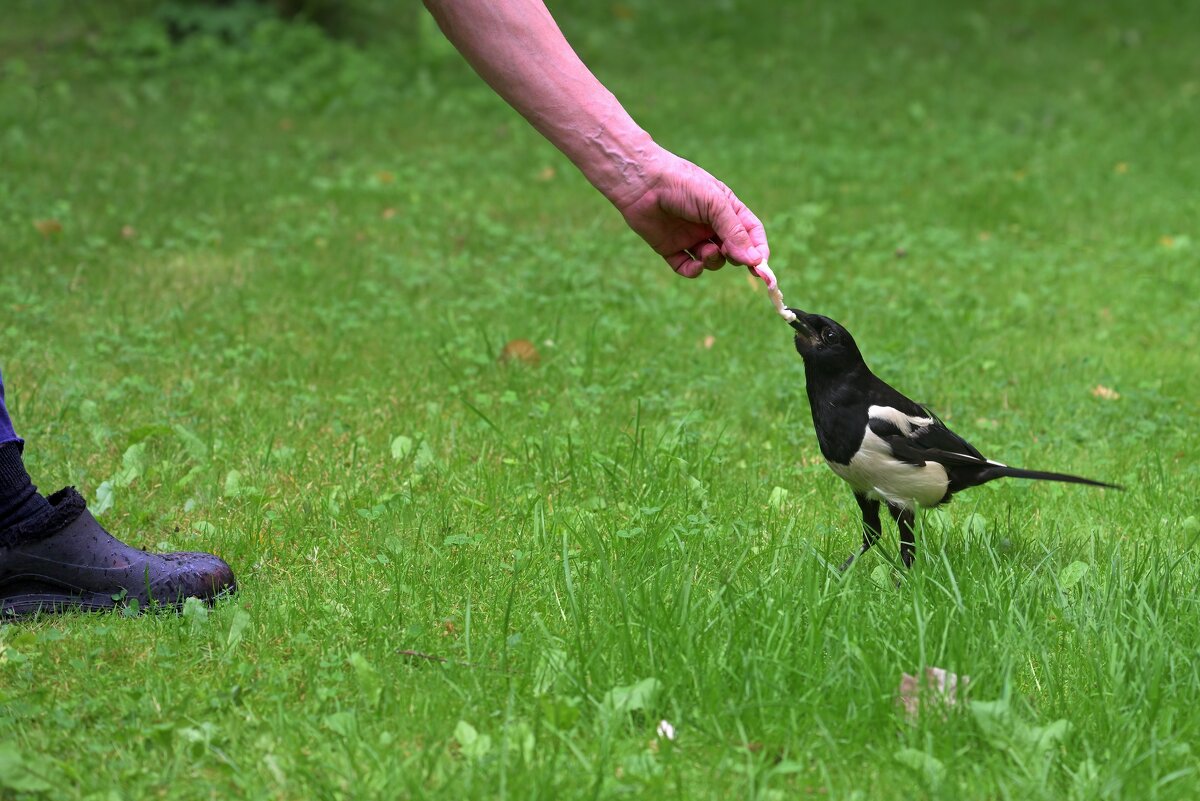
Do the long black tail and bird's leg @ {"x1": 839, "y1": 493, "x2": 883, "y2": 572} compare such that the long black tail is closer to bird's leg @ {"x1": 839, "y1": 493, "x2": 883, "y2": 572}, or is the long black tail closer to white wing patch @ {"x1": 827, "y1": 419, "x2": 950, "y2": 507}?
white wing patch @ {"x1": 827, "y1": 419, "x2": 950, "y2": 507}

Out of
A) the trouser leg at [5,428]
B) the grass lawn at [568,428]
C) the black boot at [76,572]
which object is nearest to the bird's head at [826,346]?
the grass lawn at [568,428]

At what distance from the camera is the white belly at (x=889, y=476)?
307 cm

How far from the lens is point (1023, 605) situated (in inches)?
115

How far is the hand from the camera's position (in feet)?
9.77

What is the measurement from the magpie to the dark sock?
1.84 metres

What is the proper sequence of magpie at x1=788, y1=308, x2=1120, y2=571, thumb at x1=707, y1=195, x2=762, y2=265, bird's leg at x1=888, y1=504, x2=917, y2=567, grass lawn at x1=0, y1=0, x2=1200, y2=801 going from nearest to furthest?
grass lawn at x1=0, y1=0, x2=1200, y2=801 → thumb at x1=707, y1=195, x2=762, y2=265 → magpie at x1=788, y1=308, x2=1120, y2=571 → bird's leg at x1=888, y1=504, x2=917, y2=567

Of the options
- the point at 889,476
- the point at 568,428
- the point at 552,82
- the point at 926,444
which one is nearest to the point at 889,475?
the point at 889,476

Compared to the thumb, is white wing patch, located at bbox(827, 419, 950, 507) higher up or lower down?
lower down

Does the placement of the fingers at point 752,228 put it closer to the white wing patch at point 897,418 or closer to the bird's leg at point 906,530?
the white wing patch at point 897,418

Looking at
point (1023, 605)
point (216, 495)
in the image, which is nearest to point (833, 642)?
point (1023, 605)

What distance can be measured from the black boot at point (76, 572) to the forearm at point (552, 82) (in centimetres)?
131

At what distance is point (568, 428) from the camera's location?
170 inches

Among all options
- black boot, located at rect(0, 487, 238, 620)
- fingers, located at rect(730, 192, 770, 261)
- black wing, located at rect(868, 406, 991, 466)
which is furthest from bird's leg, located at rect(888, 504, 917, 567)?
black boot, located at rect(0, 487, 238, 620)

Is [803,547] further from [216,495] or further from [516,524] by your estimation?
[216,495]
